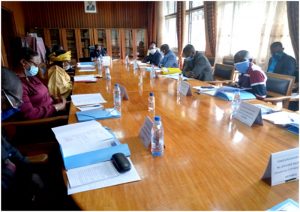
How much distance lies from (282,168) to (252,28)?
148 inches

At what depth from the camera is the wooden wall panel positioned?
7.43 metres

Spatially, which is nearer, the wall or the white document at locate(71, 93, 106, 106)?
the white document at locate(71, 93, 106, 106)

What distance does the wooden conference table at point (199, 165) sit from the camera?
731 mm

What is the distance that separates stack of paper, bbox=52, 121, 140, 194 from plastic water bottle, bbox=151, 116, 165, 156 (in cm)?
12

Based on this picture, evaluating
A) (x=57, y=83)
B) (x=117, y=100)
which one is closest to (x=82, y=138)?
(x=117, y=100)

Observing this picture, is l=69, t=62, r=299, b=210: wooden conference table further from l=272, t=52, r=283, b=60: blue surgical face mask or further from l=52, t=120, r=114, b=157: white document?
l=272, t=52, r=283, b=60: blue surgical face mask

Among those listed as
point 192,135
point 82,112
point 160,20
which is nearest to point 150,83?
point 82,112

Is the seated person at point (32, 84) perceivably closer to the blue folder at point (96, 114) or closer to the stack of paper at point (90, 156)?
the blue folder at point (96, 114)

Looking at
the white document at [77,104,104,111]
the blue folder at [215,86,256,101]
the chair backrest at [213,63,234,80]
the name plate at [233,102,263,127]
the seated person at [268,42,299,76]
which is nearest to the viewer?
the name plate at [233,102,263,127]

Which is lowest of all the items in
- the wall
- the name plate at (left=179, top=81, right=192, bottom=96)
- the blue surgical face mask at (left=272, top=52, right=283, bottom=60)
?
the name plate at (left=179, top=81, right=192, bottom=96)

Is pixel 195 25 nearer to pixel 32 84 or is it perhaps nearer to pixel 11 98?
pixel 32 84

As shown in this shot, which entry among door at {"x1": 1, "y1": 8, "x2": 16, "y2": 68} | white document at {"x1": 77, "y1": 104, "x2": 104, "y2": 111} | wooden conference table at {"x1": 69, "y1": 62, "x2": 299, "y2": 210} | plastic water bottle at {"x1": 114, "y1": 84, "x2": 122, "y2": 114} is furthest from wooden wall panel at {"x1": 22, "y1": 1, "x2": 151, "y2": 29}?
wooden conference table at {"x1": 69, "y1": 62, "x2": 299, "y2": 210}

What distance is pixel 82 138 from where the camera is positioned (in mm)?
1129

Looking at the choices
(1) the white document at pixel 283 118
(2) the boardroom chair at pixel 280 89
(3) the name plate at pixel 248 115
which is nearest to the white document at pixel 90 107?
(3) the name plate at pixel 248 115
